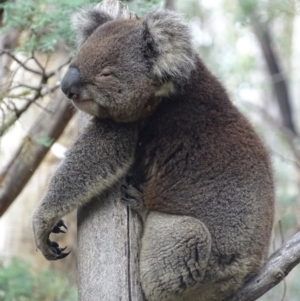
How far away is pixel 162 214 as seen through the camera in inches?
140

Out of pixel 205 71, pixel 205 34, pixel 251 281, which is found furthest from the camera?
pixel 205 34

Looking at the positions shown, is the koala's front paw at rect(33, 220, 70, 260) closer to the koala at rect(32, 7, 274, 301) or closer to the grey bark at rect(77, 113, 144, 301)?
the koala at rect(32, 7, 274, 301)

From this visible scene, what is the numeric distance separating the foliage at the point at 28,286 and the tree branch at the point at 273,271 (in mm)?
1947

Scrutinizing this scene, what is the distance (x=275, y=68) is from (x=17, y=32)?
23.2ft

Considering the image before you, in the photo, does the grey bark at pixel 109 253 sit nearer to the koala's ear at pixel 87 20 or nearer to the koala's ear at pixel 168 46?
the koala's ear at pixel 168 46

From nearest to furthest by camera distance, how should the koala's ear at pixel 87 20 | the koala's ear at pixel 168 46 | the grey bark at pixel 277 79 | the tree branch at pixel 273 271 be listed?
the tree branch at pixel 273 271, the koala's ear at pixel 168 46, the koala's ear at pixel 87 20, the grey bark at pixel 277 79

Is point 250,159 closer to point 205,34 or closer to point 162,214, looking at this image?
point 162,214

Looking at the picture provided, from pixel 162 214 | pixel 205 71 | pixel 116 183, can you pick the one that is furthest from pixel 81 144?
pixel 205 71

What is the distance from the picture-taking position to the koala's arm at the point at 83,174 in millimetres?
3496

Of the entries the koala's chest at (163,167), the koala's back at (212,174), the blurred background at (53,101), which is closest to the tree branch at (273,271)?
the koala's back at (212,174)

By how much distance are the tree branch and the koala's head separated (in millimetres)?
1025

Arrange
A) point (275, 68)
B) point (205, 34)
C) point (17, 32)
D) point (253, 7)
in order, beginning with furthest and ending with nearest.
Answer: point (205, 34), point (275, 68), point (253, 7), point (17, 32)

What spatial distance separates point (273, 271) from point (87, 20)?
69.0 inches

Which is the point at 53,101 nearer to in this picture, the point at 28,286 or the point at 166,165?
the point at 28,286
